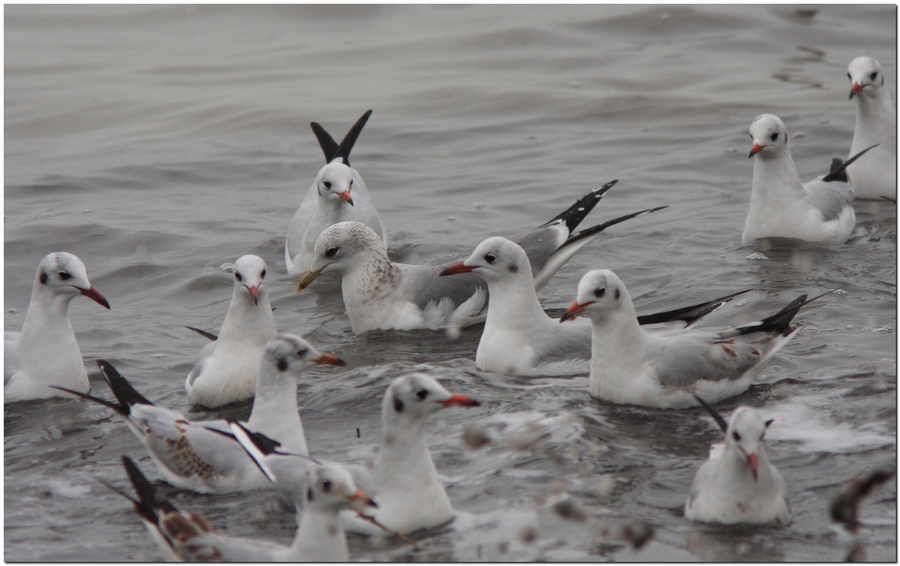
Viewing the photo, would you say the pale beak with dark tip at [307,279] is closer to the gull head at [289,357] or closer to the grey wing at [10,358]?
the grey wing at [10,358]

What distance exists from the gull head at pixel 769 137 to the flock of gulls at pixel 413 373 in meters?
0.02

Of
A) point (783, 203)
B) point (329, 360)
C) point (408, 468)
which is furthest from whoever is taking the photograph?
point (783, 203)

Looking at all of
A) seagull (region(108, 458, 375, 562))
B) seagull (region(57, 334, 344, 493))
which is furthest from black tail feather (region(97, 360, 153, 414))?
seagull (region(108, 458, 375, 562))

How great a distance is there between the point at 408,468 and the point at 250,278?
2405 mm

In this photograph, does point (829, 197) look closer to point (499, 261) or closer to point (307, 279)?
point (499, 261)

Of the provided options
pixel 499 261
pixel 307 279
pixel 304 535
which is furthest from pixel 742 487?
pixel 307 279

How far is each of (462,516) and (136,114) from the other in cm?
1208

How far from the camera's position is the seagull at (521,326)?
7.92 m

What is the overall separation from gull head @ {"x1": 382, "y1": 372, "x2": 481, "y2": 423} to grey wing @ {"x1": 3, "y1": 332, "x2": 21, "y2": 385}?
134 inches

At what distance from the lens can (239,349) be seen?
25.6 feet

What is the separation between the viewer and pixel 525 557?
5.54m

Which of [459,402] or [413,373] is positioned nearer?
[459,402]

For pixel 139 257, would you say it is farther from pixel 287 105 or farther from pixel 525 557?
pixel 525 557

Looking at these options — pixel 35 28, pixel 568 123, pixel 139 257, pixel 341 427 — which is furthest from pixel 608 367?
pixel 35 28
